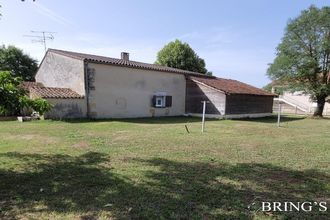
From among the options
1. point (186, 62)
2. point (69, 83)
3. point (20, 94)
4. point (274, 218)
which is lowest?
point (274, 218)

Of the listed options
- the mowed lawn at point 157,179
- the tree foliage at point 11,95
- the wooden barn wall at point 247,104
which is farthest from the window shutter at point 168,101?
the tree foliage at point 11,95

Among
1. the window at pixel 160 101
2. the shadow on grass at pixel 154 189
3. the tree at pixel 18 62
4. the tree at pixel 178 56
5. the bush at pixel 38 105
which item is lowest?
the shadow on grass at pixel 154 189

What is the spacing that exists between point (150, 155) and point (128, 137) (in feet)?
10.6

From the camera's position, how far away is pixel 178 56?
40.5 meters

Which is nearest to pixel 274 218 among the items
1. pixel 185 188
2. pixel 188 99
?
pixel 185 188

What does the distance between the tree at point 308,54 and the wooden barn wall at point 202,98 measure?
25.4 ft

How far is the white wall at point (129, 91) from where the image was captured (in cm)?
1897

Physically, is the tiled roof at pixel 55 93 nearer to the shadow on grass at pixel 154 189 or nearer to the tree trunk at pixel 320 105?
the shadow on grass at pixel 154 189

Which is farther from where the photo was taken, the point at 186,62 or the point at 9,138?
the point at 186,62

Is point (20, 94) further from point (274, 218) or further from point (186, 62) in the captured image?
point (186, 62)

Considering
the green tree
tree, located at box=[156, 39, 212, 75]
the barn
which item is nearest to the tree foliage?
the green tree

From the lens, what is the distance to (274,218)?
384 cm

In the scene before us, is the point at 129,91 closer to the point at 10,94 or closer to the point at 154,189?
the point at 10,94

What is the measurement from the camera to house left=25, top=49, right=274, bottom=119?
18.3m
